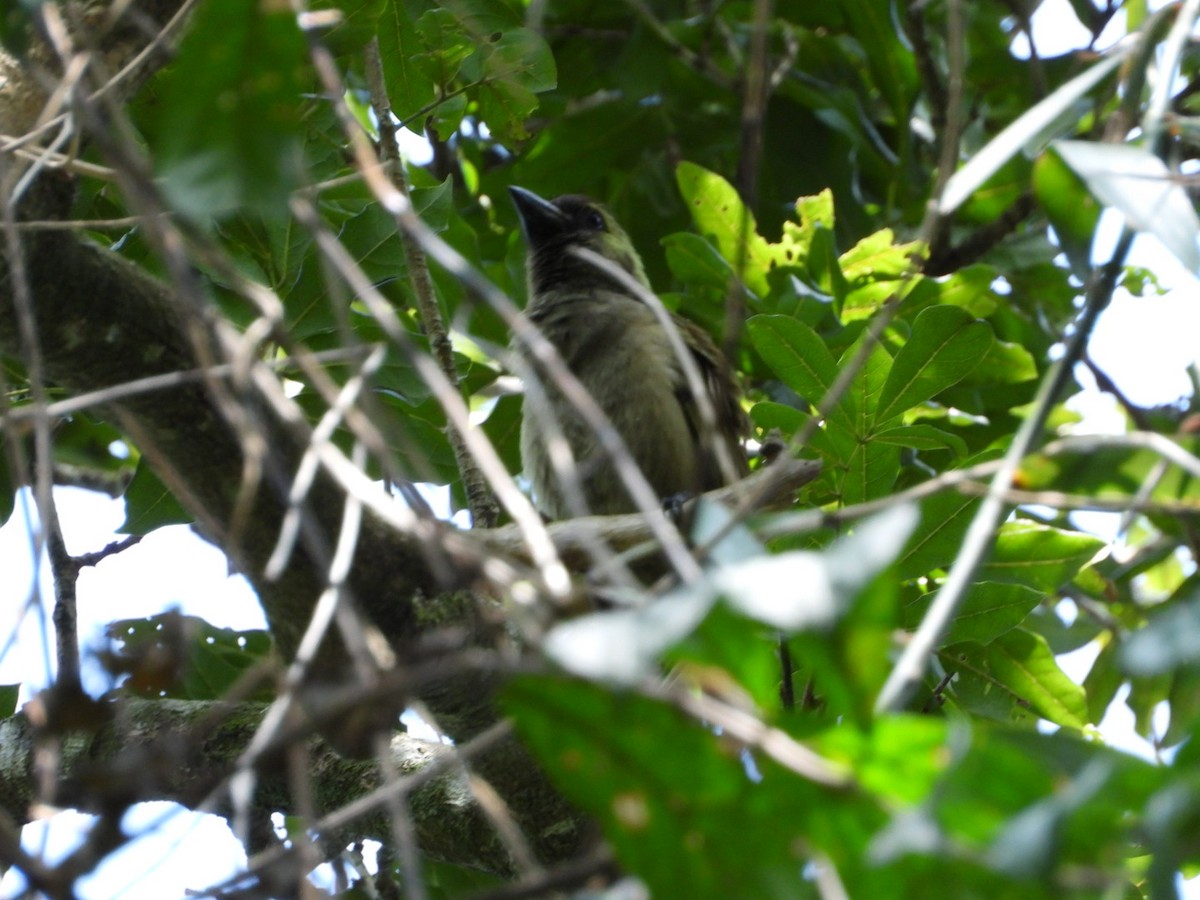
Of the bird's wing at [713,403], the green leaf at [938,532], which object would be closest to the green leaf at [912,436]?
the green leaf at [938,532]

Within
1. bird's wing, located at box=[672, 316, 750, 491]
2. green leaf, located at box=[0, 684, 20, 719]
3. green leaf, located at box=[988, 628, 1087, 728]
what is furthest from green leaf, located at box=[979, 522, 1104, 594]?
green leaf, located at box=[0, 684, 20, 719]

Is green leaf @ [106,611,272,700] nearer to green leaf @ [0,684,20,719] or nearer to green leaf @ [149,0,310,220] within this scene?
green leaf @ [0,684,20,719]

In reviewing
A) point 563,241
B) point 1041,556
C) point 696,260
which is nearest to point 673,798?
point 1041,556

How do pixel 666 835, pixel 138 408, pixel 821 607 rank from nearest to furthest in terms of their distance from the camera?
pixel 821 607, pixel 666 835, pixel 138 408

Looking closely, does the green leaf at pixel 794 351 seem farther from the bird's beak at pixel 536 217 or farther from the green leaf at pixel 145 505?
the bird's beak at pixel 536 217

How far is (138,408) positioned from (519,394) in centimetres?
178

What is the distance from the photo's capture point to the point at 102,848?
1.12 metres

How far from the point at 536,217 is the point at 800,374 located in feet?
5.37

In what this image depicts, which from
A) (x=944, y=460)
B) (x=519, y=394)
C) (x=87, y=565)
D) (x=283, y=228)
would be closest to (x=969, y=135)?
(x=944, y=460)

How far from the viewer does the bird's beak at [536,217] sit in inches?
159

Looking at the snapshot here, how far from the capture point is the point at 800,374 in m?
2.67

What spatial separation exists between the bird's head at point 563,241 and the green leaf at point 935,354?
61.0 inches

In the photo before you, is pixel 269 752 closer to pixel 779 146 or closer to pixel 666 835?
pixel 666 835

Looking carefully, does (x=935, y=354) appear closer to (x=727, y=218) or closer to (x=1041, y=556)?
(x=1041, y=556)
